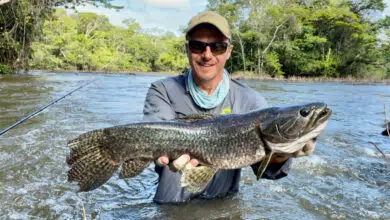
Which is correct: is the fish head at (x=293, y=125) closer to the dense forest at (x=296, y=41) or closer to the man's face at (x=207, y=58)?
the man's face at (x=207, y=58)

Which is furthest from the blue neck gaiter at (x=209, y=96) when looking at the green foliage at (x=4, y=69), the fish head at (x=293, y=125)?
the green foliage at (x=4, y=69)

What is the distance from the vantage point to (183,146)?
260 cm

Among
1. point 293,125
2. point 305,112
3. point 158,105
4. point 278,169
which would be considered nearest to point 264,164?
point 293,125

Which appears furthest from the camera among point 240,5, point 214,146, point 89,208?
point 240,5

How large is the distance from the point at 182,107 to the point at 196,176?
1.00 metres

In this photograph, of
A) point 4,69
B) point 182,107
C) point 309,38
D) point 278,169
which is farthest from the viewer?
point 309,38

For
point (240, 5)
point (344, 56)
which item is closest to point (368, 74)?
point (344, 56)

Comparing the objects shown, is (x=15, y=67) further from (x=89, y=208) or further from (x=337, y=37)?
(x=337, y=37)

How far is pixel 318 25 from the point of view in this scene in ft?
148

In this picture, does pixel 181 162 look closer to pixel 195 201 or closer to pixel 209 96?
pixel 209 96

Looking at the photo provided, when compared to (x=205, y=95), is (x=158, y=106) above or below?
below

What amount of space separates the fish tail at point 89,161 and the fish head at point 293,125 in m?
1.24

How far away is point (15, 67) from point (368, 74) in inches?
1723

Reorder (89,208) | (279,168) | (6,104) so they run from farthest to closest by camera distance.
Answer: (6,104)
(89,208)
(279,168)
